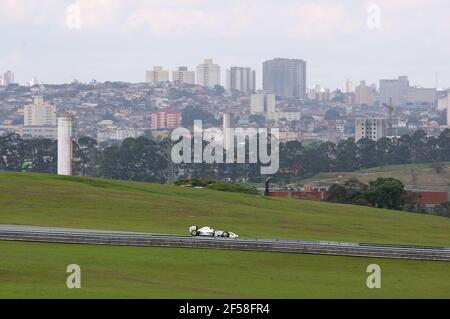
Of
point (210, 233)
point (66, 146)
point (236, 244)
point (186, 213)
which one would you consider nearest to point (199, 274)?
point (236, 244)

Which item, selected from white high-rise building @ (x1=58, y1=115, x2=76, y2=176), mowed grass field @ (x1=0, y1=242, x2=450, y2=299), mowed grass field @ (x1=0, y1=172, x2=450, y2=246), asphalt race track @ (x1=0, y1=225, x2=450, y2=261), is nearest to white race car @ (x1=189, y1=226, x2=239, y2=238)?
asphalt race track @ (x1=0, y1=225, x2=450, y2=261)

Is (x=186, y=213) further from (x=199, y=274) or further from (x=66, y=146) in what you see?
(x=66, y=146)

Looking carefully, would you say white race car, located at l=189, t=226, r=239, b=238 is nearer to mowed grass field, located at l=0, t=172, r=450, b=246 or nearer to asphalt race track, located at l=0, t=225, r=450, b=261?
asphalt race track, located at l=0, t=225, r=450, b=261

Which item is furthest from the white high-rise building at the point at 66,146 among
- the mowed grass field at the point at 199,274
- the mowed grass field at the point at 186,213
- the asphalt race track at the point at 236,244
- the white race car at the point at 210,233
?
the mowed grass field at the point at 199,274
